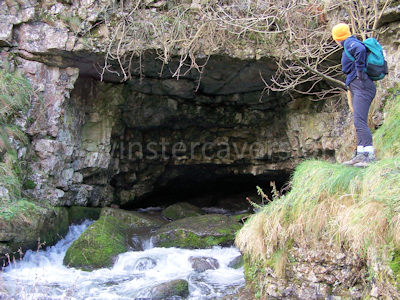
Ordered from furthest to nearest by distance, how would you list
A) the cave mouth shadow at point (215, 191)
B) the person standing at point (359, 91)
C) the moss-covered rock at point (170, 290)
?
the cave mouth shadow at point (215, 191) → the moss-covered rock at point (170, 290) → the person standing at point (359, 91)

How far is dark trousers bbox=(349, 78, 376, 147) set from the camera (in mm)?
3627

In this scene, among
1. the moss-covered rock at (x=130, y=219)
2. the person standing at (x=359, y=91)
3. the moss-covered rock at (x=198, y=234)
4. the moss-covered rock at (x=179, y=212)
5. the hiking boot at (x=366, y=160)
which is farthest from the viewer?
the moss-covered rock at (x=179, y=212)

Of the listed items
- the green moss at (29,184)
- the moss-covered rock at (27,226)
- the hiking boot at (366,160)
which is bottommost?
the moss-covered rock at (27,226)

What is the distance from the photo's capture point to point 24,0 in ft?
20.3

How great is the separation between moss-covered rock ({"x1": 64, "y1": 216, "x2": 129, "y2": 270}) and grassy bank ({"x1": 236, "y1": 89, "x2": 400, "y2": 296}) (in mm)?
2647

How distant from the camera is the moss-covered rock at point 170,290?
13.4 feet

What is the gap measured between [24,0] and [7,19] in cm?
50

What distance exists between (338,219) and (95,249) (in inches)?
155

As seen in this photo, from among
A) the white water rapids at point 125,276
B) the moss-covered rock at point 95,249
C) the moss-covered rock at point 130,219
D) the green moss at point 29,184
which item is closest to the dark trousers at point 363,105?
the white water rapids at point 125,276

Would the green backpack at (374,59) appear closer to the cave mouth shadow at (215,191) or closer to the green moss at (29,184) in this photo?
the green moss at (29,184)

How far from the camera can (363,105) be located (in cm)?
364

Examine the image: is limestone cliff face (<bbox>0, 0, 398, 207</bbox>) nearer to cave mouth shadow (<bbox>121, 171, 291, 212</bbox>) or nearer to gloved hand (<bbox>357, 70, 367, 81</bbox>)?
cave mouth shadow (<bbox>121, 171, 291, 212</bbox>)

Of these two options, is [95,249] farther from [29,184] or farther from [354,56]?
[354,56]

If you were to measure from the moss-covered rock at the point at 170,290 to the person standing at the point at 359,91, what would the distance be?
2.59m
